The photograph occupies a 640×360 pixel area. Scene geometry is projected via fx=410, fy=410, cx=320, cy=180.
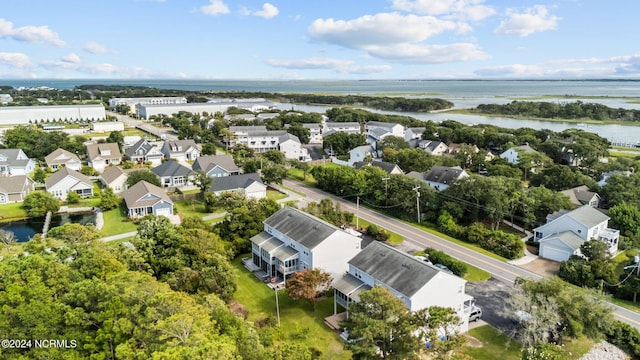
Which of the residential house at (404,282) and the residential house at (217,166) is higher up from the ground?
the residential house at (217,166)

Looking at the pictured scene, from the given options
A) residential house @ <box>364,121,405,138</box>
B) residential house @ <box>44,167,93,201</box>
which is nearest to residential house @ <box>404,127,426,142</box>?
residential house @ <box>364,121,405,138</box>

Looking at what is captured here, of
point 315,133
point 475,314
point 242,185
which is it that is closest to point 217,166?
point 242,185

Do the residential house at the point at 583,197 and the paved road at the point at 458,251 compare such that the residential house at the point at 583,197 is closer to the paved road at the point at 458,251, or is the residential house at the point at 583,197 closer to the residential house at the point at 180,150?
the paved road at the point at 458,251

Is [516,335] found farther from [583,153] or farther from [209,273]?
[583,153]

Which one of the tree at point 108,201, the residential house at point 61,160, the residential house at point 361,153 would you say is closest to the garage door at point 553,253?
the residential house at point 361,153

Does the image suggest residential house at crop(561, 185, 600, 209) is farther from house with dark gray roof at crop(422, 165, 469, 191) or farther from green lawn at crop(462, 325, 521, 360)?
green lawn at crop(462, 325, 521, 360)
